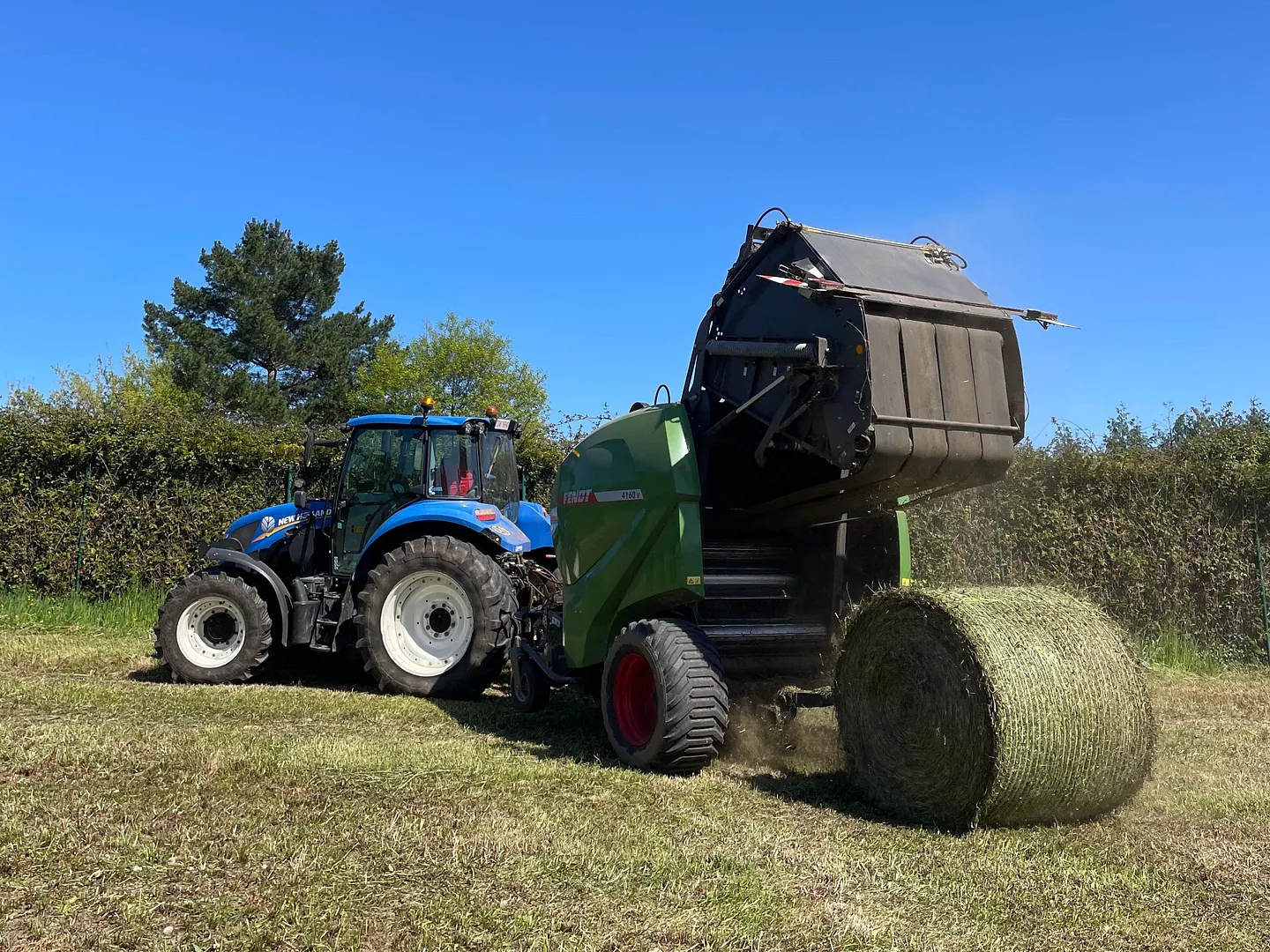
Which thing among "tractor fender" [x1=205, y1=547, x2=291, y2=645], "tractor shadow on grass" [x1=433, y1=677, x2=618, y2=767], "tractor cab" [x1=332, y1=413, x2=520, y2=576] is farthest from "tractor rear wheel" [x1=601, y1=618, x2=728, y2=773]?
"tractor fender" [x1=205, y1=547, x2=291, y2=645]

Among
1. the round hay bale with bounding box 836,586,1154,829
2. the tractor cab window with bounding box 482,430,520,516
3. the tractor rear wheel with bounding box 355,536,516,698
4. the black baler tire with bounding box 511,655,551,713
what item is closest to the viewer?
the round hay bale with bounding box 836,586,1154,829

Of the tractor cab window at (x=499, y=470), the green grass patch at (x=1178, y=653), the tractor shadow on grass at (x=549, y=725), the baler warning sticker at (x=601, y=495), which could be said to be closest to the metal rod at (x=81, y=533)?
the tractor cab window at (x=499, y=470)

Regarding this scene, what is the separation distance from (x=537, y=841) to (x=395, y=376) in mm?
33836

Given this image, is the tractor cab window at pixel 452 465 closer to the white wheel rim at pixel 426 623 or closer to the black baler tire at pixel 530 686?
the white wheel rim at pixel 426 623

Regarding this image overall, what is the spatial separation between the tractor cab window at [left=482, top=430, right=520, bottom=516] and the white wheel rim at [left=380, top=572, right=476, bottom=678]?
1029 millimetres

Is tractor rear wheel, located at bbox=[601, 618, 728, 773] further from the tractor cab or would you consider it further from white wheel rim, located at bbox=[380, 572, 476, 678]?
the tractor cab

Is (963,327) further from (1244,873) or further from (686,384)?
(1244,873)

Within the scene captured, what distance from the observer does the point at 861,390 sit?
16.5 ft

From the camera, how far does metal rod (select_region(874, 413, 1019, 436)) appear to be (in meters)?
5.03

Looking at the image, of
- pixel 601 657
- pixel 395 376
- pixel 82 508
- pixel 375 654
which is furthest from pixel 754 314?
pixel 395 376

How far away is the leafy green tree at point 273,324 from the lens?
3191 centimetres

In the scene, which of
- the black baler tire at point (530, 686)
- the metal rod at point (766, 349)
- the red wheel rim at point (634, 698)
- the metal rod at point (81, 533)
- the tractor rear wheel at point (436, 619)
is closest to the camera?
the metal rod at point (766, 349)

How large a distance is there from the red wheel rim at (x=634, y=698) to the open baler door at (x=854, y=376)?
1205mm

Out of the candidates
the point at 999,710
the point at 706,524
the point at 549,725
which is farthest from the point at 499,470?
the point at 999,710
